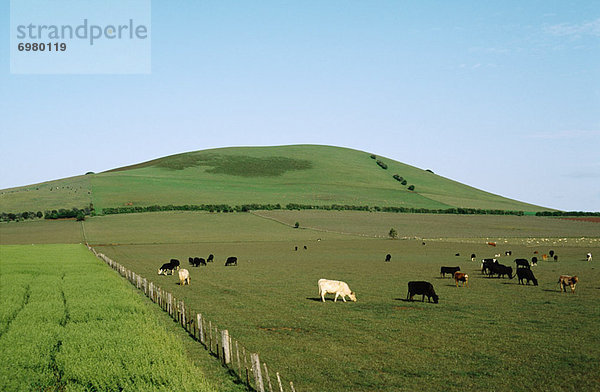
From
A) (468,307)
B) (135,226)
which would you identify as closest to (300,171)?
(135,226)

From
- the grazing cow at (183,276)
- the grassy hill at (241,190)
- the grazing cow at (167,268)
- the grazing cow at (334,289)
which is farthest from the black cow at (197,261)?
the grassy hill at (241,190)

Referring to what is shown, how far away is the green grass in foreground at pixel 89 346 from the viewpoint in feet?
47.8

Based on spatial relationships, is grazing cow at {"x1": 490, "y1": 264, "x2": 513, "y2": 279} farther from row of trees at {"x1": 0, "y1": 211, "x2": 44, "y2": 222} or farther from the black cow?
row of trees at {"x1": 0, "y1": 211, "x2": 44, "y2": 222}

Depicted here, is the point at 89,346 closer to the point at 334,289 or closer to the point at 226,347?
the point at 226,347

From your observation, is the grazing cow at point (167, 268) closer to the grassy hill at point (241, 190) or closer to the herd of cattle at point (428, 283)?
the herd of cattle at point (428, 283)

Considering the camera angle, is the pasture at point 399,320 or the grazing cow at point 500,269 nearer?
the pasture at point 399,320

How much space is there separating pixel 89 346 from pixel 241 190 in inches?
5562

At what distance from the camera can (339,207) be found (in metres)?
138

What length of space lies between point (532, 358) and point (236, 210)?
114 metres

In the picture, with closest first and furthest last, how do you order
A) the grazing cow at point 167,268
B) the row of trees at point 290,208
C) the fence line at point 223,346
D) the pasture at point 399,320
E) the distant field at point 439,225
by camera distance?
the fence line at point 223,346, the pasture at point 399,320, the grazing cow at point 167,268, the distant field at point 439,225, the row of trees at point 290,208

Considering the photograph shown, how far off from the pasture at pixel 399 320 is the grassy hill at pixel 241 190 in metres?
75.3

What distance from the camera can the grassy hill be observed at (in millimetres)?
139625

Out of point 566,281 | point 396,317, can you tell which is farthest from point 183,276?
point 566,281

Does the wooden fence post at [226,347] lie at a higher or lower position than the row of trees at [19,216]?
lower
